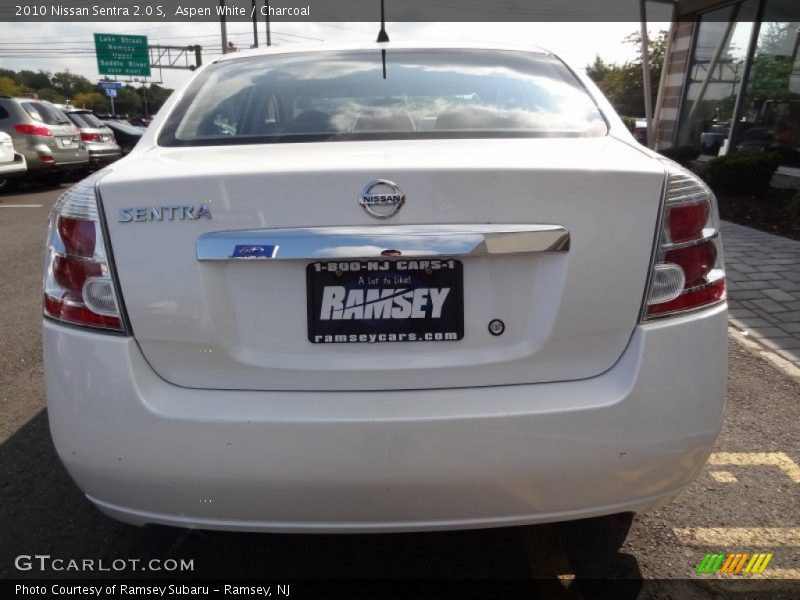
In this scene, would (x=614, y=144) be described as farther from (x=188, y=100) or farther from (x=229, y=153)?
(x=188, y=100)

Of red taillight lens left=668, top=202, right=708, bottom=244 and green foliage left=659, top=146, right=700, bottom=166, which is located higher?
red taillight lens left=668, top=202, right=708, bottom=244

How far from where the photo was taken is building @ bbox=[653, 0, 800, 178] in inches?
398

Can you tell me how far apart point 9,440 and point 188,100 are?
1712 millimetres

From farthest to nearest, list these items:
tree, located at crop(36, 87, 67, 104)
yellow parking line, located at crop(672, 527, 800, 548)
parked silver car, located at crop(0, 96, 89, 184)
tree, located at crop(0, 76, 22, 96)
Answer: tree, located at crop(0, 76, 22, 96), tree, located at crop(36, 87, 67, 104), parked silver car, located at crop(0, 96, 89, 184), yellow parking line, located at crop(672, 527, 800, 548)

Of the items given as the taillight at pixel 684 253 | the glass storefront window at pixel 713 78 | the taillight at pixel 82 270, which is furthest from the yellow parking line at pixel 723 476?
the glass storefront window at pixel 713 78

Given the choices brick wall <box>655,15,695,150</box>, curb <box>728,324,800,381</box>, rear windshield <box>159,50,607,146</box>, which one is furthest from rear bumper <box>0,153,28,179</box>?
brick wall <box>655,15,695,150</box>

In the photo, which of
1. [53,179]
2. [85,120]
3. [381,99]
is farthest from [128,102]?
[381,99]

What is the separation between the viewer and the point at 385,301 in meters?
1.59

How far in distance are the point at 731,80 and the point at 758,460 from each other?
11.2 metres

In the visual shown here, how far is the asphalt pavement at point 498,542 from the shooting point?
205 cm

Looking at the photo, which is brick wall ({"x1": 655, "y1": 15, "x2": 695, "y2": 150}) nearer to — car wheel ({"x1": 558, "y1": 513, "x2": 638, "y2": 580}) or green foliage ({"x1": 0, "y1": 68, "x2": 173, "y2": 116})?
→ car wheel ({"x1": 558, "y1": 513, "x2": 638, "y2": 580})

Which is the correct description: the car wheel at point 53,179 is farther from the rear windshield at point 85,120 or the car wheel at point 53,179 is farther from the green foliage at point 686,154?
the green foliage at point 686,154

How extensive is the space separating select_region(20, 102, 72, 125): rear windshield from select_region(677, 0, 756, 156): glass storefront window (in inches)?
493

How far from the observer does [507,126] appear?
2037 mm
